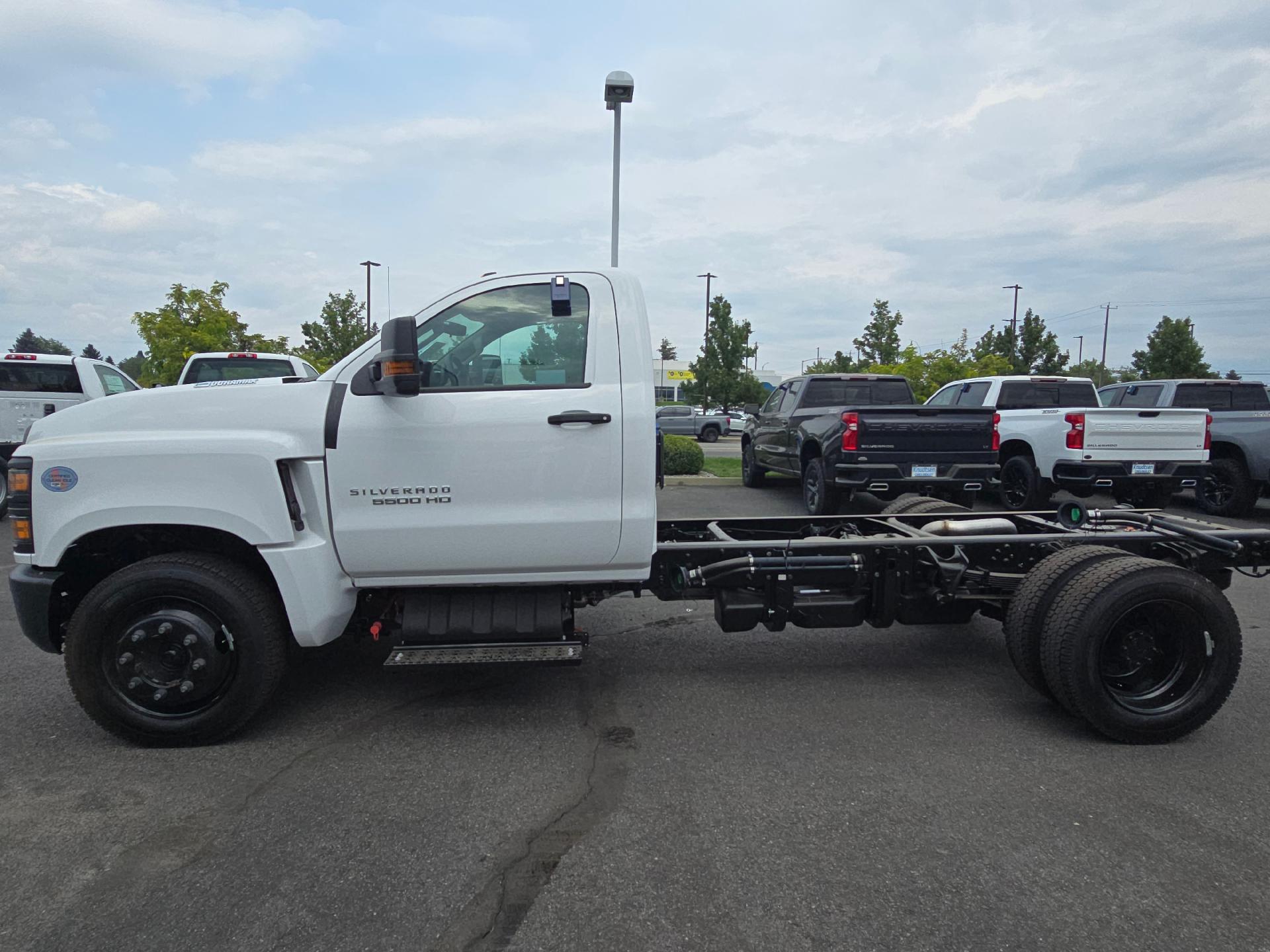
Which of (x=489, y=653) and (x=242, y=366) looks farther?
(x=242, y=366)

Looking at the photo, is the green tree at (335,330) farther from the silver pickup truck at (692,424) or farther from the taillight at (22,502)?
the taillight at (22,502)

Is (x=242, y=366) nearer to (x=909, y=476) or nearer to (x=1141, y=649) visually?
(x=909, y=476)

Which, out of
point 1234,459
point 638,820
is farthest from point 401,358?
point 1234,459

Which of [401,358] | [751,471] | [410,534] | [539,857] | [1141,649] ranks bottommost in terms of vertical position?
[539,857]

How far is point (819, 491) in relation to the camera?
32.3 feet

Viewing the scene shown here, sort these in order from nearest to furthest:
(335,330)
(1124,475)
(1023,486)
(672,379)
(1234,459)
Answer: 1. (1124,475)
2. (1234,459)
3. (1023,486)
4. (335,330)
5. (672,379)

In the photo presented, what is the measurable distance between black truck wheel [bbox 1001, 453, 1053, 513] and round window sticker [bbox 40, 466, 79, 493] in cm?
997

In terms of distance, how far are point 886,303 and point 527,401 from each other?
29724 millimetres

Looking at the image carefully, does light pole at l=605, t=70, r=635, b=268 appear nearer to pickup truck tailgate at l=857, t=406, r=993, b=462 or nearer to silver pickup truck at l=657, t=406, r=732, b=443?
pickup truck tailgate at l=857, t=406, r=993, b=462

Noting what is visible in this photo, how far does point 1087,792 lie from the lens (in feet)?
11.3

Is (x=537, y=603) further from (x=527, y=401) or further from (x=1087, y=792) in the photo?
(x=1087, y=792)

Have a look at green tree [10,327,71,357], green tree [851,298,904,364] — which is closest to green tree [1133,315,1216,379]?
green tree [851,298,904,364]

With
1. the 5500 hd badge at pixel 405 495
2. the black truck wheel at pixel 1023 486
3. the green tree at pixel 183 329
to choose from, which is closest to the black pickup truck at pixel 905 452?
the black truck wheel at pixel 1023 486

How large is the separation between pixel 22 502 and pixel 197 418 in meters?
0.84
